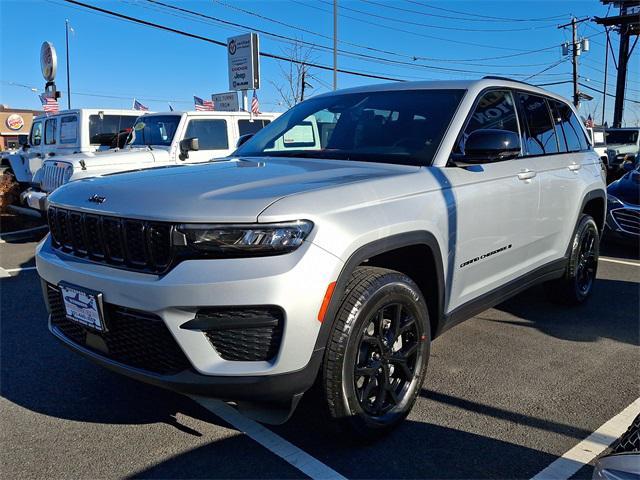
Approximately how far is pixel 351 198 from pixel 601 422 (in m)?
1.93

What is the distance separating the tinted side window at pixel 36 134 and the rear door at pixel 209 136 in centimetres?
510

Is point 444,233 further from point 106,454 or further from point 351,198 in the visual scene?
point 106,454

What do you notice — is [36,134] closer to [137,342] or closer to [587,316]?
[137,342]

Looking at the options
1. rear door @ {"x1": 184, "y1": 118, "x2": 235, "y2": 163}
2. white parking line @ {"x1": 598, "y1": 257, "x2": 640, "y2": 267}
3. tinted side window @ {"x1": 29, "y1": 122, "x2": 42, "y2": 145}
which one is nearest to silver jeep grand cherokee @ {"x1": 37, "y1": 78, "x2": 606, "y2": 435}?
white parking line @ {"x1": 598, "y1": 257, "x2": 640, "y2": 267}

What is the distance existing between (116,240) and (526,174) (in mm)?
2767

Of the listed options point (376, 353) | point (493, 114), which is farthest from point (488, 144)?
point (376, 353)

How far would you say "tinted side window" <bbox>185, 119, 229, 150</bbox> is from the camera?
9.30 metres

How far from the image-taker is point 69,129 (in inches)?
440

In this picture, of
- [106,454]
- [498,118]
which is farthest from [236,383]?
[498,118]

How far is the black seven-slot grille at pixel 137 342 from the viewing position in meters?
2.38

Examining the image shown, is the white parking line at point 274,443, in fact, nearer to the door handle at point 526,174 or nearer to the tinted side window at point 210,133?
the door handle at point 526,174

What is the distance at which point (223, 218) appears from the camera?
2311 mm

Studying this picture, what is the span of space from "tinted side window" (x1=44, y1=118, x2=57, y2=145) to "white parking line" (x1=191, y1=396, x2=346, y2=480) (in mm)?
10132

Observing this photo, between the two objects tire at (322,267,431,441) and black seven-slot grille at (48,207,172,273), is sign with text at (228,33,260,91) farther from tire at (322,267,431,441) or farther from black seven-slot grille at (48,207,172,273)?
tire at (322,267,431,441)
